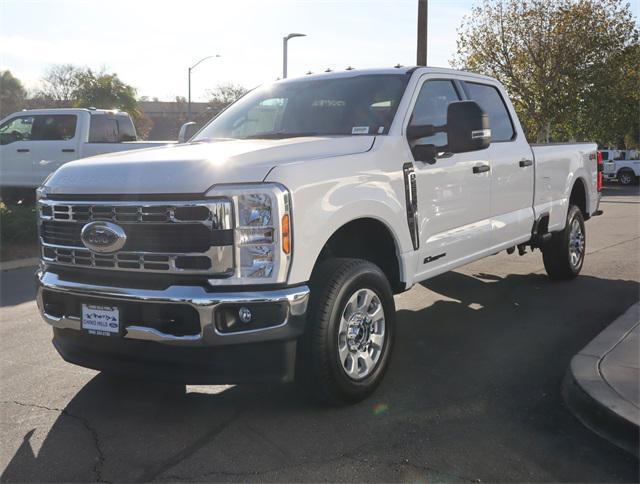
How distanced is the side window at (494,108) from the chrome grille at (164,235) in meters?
3.21

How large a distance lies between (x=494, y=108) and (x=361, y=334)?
3.12 meters

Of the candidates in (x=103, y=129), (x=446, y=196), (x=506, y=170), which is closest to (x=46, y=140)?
(x=103, y=129)

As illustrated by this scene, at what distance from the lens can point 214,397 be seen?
4.22m

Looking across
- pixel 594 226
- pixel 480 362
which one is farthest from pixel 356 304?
pixel 594 226

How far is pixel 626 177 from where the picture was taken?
33875 millimetres

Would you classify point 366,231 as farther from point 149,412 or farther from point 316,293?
point 149,412

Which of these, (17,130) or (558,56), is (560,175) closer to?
(17,130)

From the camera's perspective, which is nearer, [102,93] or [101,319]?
[101,319]

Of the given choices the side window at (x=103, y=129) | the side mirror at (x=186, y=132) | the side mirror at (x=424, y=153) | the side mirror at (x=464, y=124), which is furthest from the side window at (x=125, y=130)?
the side mirror at (x=464, y=124)

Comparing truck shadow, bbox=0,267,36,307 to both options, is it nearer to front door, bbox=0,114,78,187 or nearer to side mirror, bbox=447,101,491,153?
side mirror, bbox=447,101,491,153

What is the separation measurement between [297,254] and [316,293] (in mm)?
292

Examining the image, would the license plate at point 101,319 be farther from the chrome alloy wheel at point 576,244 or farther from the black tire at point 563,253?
the chrome alloy wheel at point 576,244

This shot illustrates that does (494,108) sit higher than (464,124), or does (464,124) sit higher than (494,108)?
(494,108)

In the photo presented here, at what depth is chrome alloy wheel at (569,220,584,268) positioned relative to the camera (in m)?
7.42
